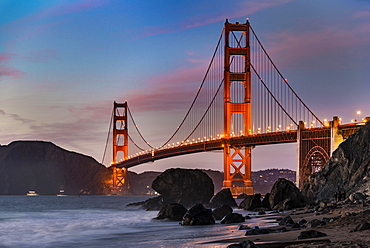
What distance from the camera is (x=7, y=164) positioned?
19025 centimetres

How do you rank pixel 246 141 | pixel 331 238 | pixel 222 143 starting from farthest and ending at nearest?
pixel 222 143 < pixel 246 141 < pixel 331 238

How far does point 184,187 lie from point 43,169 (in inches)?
5987

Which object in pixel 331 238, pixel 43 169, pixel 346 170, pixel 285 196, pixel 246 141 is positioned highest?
pixel 43 169

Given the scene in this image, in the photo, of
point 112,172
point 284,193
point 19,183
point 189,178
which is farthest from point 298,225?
point 19,183

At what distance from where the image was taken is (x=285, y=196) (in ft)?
123

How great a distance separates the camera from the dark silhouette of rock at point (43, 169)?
7131 inches

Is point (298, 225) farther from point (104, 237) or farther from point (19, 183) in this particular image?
point (19, 183)

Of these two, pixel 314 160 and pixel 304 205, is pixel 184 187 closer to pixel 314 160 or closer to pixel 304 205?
pixel 304 205

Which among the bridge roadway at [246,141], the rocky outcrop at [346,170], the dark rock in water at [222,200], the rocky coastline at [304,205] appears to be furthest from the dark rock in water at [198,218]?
the bridge roadway at [246,141]

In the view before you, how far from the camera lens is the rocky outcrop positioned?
132ft

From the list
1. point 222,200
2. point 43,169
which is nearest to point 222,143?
point 222,200

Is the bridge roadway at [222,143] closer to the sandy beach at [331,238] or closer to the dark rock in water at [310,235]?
the sandy beach at [331,238]

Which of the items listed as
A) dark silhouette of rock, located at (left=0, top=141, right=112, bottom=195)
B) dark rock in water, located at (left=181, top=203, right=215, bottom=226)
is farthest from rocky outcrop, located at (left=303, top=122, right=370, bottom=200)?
dark silhouette of rock, located at (left=0, top=141, right=112, bottom=195)

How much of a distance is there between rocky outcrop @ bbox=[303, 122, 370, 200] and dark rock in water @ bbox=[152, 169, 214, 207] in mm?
8568
